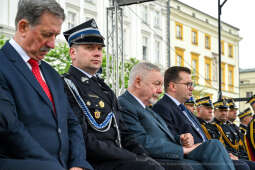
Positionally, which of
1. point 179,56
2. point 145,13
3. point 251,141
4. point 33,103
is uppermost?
point 145,13

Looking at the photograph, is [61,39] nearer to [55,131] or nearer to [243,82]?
[55,131]

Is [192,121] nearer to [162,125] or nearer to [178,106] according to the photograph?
[178,106]

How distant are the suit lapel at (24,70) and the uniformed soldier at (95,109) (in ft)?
2.77

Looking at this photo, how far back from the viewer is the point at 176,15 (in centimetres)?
3222

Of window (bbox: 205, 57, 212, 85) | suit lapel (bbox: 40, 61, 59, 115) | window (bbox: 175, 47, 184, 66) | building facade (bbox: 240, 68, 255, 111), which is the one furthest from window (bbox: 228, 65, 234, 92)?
suit lapel (bbox: 40, 61, 59, 115)

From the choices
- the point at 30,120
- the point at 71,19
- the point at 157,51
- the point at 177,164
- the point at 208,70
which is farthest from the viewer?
the point at 208,70

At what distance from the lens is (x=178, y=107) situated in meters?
4.94

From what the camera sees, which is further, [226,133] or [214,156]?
[226,133]

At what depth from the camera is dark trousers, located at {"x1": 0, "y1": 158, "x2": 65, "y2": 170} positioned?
2133 mm

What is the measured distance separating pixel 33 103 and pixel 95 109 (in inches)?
42.0

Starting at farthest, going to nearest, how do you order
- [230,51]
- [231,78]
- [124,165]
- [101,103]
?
1. [231,78]
2. [230,51]
3. [101,103]
4. [124,165]

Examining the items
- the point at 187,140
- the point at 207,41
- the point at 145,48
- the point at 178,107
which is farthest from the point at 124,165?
the point at 207,41

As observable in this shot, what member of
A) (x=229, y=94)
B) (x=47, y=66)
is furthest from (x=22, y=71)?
(x=229, y=94)

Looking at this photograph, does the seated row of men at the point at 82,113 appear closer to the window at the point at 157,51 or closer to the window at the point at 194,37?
the window at the point at 157,51
